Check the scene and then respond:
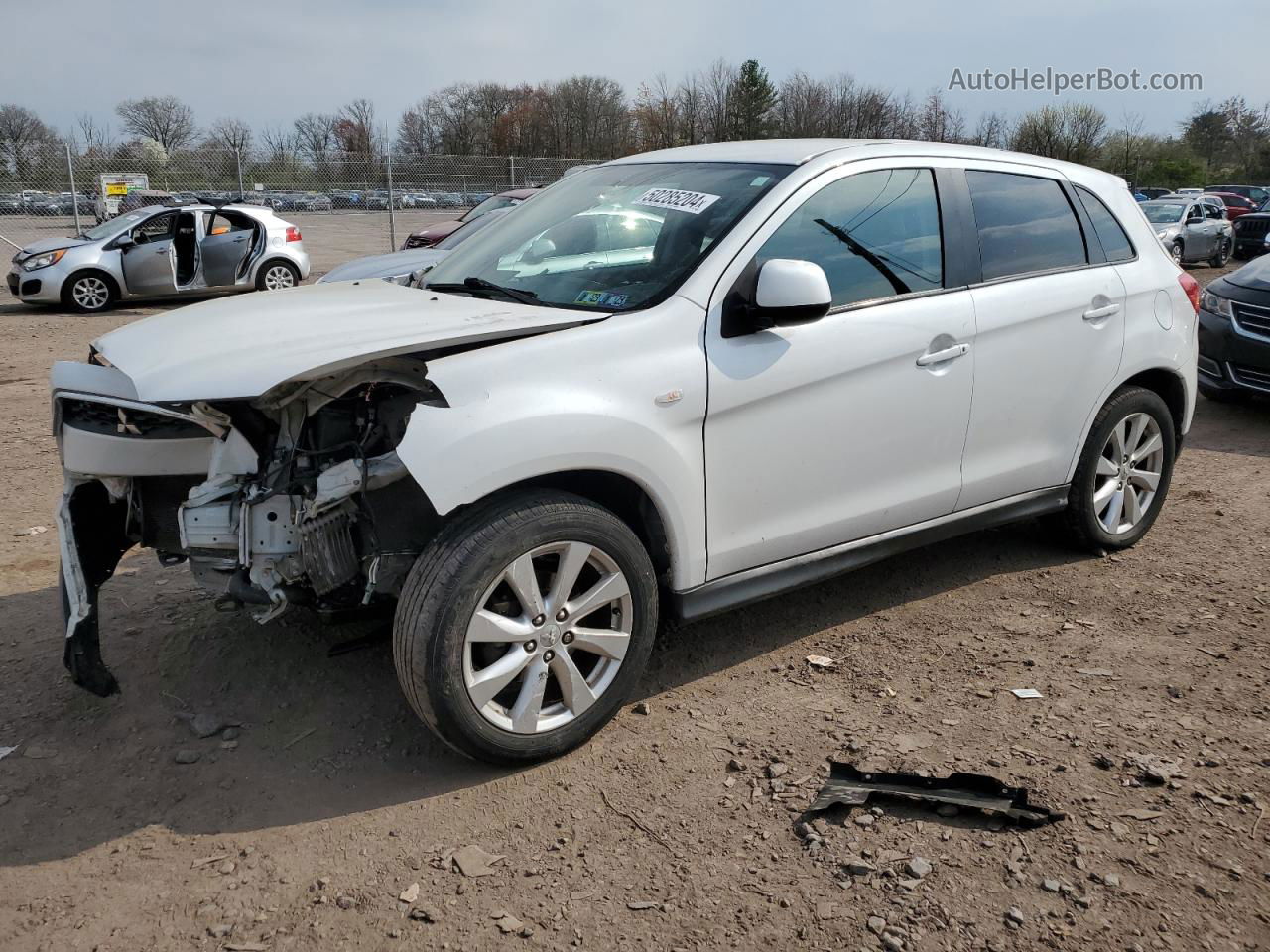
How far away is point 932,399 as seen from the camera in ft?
12.5

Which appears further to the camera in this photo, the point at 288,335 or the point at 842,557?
the point at 842,557

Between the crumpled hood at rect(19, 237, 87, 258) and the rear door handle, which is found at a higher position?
the crumpled hood at rect(19, 237, 87, 258)

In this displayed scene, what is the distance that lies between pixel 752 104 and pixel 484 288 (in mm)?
50697

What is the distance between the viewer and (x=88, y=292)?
14016mm

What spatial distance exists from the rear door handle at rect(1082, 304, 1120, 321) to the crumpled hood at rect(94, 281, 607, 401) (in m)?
2.26

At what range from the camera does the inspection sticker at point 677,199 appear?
3.62 metres

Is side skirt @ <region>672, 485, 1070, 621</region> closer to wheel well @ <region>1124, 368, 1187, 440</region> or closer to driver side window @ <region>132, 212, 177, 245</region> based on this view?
wheel well @ <region>1124, 368, 1187, 440</region>

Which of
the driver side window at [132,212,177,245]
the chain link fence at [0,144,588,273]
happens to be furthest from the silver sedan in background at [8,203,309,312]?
the chain link fence at [0,144,588,273]

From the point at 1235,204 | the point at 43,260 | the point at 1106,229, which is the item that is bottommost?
the point at 1106,229

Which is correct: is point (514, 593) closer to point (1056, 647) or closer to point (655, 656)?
point (655, 656)

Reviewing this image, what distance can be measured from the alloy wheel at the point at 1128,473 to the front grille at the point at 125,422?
12.2ft

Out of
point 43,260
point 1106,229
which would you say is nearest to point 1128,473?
point 1106,229

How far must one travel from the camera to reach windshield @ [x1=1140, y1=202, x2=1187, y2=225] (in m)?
21.6

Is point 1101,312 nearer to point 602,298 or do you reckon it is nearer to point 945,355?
point 945,355
